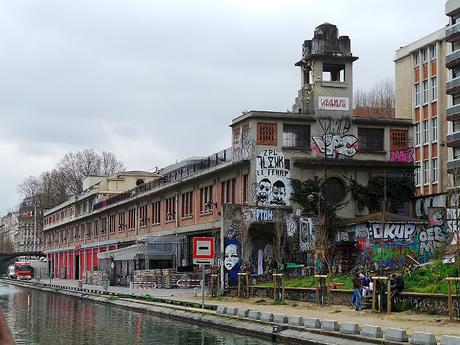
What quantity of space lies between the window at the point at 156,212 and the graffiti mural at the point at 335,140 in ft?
73.4

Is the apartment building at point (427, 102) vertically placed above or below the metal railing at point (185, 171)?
above

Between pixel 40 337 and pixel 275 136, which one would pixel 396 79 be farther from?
pixel 40 337

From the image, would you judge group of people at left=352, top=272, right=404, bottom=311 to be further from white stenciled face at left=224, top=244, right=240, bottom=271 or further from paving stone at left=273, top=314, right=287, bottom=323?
white stenciled face at left=224, top=244, right=240, bottom=271

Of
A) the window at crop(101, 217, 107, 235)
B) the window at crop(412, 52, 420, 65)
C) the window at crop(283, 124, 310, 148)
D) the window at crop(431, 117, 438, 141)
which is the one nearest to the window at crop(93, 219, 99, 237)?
the window at crop(101, 217, 107, 235)

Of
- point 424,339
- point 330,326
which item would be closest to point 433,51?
point 330,326

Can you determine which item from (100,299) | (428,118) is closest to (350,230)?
(100,299)

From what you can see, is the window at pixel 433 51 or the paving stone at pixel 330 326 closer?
the paving stone at pixel 330 326

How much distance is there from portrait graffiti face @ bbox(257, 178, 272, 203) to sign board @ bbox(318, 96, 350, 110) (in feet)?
21.0

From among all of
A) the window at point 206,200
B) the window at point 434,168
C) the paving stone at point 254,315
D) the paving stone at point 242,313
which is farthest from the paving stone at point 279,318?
the window at point 434,168

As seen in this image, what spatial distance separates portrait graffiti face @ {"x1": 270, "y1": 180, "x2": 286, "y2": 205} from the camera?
161 feet

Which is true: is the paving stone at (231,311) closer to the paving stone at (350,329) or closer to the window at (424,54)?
the paving stone at (350,329)

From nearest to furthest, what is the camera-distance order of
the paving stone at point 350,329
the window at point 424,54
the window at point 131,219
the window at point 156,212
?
1. the paving stone at point 350,329
2. the window at point 156,212
3. the window at point 131,219
4. the window at point 424,54

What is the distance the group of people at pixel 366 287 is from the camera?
87.2 feet

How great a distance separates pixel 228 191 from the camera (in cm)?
5381
